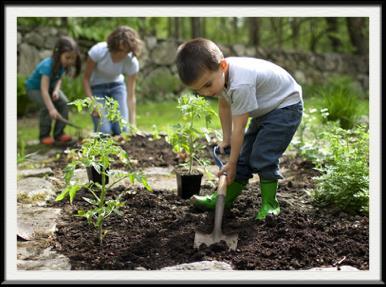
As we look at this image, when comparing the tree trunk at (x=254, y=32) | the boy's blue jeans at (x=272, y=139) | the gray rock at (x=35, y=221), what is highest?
the tree trunk at (x=254, y=32)

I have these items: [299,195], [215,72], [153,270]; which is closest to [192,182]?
[299,195]

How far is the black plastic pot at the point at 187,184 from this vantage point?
3.26 metres

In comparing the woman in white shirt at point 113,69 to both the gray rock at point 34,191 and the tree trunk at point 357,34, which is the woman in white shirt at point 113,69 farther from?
the tree trunk at point 357,34

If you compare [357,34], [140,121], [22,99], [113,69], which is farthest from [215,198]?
[357,34]

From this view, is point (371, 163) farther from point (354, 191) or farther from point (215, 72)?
point (215, 72)

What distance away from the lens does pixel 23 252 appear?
2.44m

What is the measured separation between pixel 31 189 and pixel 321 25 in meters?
11.4

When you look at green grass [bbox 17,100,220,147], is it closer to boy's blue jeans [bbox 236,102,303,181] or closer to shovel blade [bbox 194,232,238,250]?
boy's blue jeans [bbox 236,102,303,181]

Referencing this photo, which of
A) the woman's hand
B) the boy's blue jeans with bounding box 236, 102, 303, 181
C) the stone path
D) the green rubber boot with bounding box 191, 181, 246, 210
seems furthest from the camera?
the woman's hand

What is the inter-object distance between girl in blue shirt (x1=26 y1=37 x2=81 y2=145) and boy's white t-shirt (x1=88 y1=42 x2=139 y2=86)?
0.21 metres

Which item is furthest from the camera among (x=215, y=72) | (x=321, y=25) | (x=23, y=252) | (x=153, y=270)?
(x=321, y=25)

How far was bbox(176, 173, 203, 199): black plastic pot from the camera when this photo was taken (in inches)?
128

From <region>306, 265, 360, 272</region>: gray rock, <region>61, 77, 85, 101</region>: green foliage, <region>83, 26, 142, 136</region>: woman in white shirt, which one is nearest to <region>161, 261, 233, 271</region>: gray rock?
<region>306, 265, 360, 272</region>: gray rock

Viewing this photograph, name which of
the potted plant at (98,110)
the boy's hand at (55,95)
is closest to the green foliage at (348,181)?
the potted plant at (98,110)
